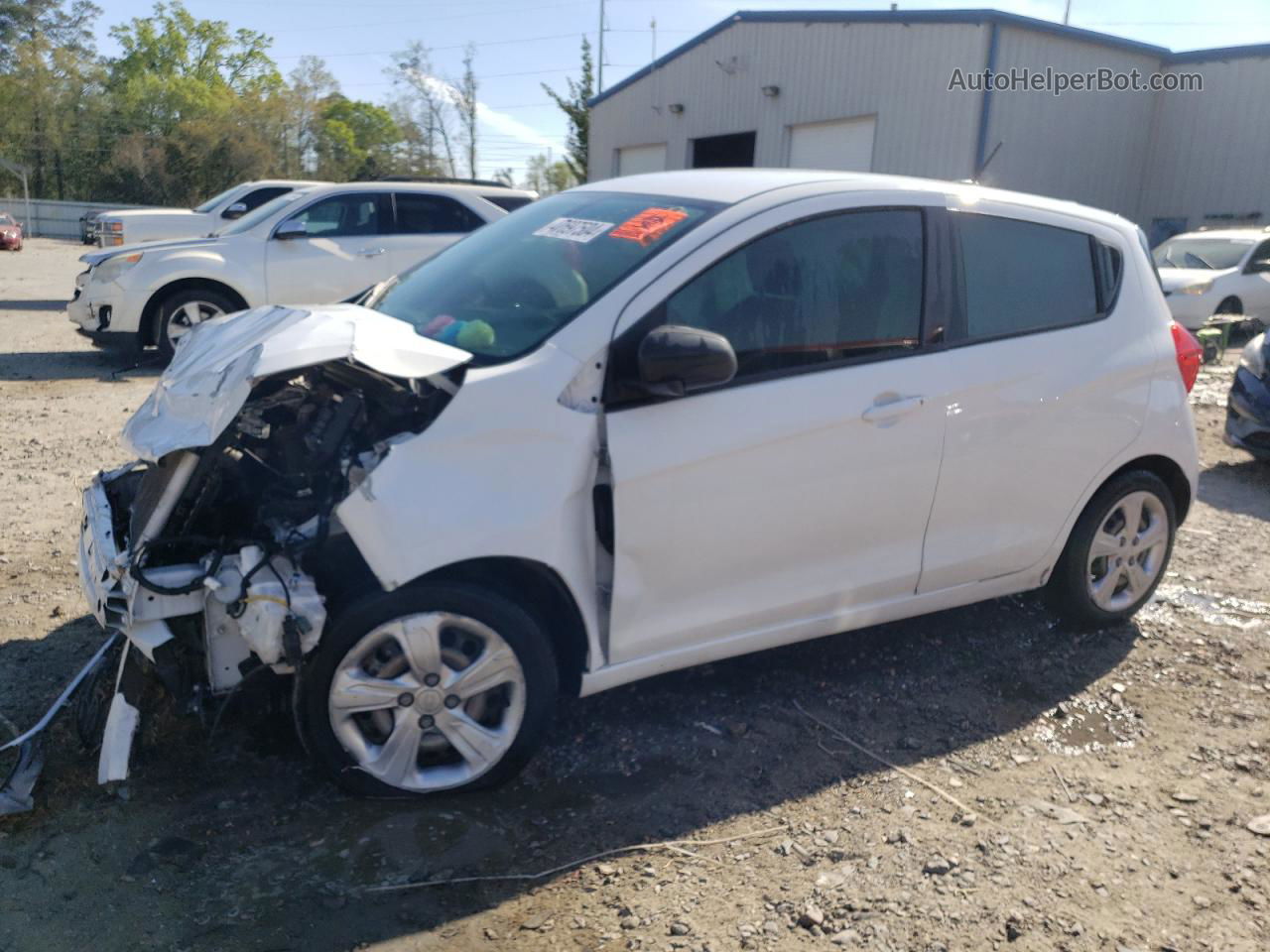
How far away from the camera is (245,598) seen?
3.00m

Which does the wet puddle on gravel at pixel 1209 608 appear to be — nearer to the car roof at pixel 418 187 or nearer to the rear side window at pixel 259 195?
the car roof at pixel 418 187

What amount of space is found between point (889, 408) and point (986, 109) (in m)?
17.5

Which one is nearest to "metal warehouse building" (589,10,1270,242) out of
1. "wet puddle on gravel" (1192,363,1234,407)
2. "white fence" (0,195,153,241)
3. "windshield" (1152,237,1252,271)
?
"windshield" (1152,237,1252,271)

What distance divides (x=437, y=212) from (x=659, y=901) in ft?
30.8

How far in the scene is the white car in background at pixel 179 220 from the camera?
47.4 feet

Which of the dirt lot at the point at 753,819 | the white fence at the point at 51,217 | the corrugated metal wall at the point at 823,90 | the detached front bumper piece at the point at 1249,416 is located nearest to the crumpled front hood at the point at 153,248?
the dirt lot at the point at 753,819

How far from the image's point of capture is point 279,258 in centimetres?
1049

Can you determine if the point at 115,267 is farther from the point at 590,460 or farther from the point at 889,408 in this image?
the point at 889,408

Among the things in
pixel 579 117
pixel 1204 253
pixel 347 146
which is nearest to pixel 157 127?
pixel 347 146

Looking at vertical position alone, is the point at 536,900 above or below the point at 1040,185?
below

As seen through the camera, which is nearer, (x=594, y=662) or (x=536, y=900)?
(x=536, y=900)

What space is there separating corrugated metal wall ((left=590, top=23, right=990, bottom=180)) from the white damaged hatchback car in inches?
662

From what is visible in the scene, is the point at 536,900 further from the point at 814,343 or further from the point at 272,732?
the point at 814,343

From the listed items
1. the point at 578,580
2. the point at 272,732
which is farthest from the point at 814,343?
the point at 272,732
